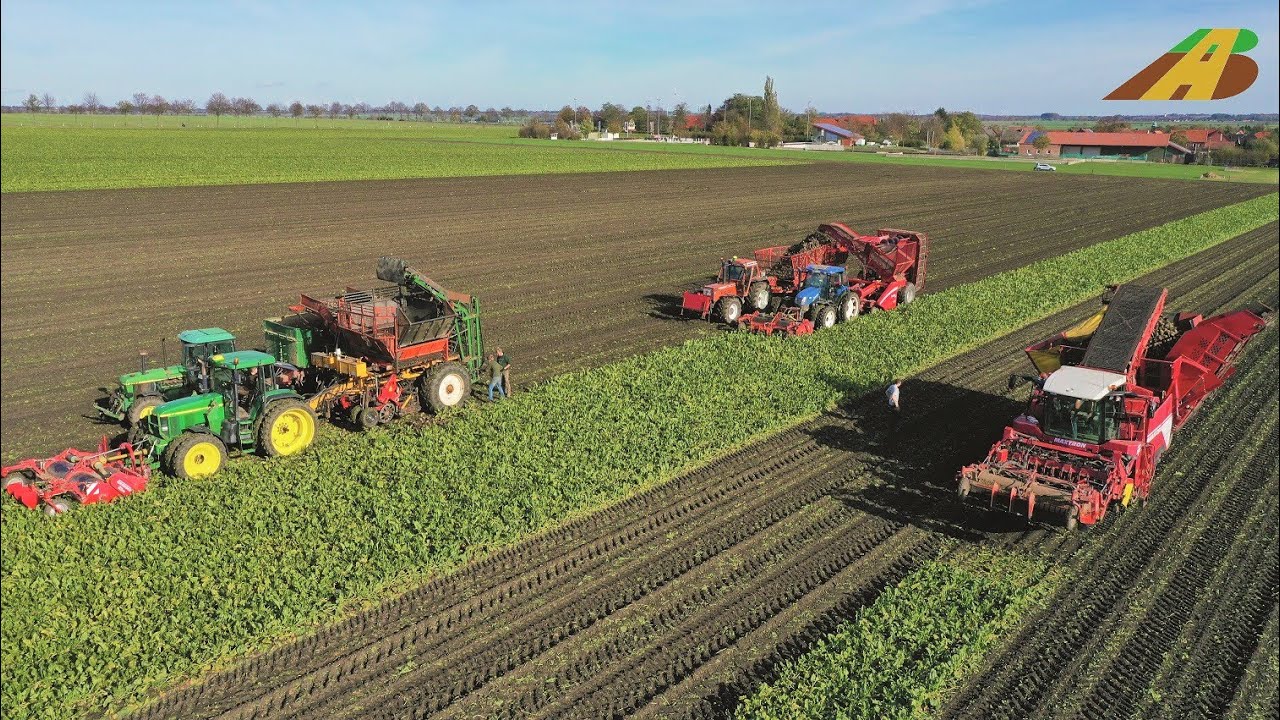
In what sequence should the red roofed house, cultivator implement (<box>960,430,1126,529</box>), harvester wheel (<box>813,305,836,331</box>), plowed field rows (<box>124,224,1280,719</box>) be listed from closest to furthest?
plowed field rows (<box>124,224,1280,719</box>)
cultivator implement (<box>960,430,1126,529</box>)
harvester wheel (<box>813,305,836,331</box>)
the red roofed house

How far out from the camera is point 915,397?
1873 cm

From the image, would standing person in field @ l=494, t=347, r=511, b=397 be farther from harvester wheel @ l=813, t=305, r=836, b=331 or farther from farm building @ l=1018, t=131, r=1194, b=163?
farm building @ l=1018, t=131, r=1194, b=163

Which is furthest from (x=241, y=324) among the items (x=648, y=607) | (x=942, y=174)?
(x=942, y=174)

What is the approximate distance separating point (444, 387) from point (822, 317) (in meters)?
10.9

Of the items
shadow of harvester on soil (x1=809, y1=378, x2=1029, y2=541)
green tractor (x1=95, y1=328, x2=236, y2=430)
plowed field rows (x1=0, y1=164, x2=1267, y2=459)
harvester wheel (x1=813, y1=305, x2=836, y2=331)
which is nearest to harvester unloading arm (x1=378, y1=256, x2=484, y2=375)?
plowed field rows (x1=0, y1=164, x2=1267, y2=459)

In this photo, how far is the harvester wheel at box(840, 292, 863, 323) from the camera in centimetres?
2416

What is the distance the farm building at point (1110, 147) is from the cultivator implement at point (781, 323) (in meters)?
103

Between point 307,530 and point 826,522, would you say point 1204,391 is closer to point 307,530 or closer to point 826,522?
point 826,522

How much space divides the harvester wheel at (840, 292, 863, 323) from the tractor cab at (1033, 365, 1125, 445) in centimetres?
1055

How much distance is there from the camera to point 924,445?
639 inches

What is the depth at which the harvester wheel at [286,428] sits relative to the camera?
14.2 m

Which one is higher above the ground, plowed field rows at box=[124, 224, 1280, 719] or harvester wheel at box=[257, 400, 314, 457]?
harvester wheel at box=[257, 400, 314, 457]

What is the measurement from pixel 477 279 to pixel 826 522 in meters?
19.1

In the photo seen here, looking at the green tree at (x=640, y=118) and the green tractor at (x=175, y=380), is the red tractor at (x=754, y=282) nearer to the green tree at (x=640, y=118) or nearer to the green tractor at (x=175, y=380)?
the green tractor at (x=175, y=380)
